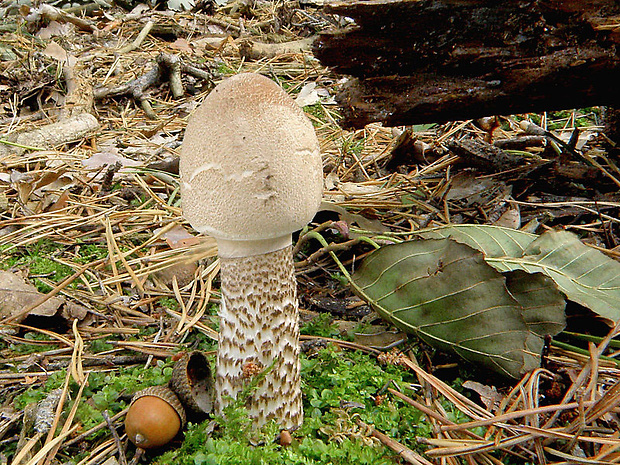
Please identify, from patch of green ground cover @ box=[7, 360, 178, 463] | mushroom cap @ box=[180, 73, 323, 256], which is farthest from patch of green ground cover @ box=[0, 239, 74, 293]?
mushroom cap @ box=[180, 73, 323, 256]

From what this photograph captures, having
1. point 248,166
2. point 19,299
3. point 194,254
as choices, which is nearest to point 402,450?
point 248,166

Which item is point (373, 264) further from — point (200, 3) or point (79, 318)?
point (200, 3)

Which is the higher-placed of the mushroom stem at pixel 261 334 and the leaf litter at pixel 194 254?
the mushroom stem at pixel 261 334

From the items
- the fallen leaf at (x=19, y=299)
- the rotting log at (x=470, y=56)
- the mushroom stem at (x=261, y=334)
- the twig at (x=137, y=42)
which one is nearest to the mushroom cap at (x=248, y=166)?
the mushroom stem at (x=261, y=334)

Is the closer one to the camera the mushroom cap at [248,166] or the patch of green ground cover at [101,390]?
the mushroom cap at [248,166]

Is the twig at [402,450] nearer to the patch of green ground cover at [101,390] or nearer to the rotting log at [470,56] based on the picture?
the patch of green ground cover at [101,390]

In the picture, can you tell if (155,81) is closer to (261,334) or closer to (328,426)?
(261,334)

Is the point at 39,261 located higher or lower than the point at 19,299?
lower
